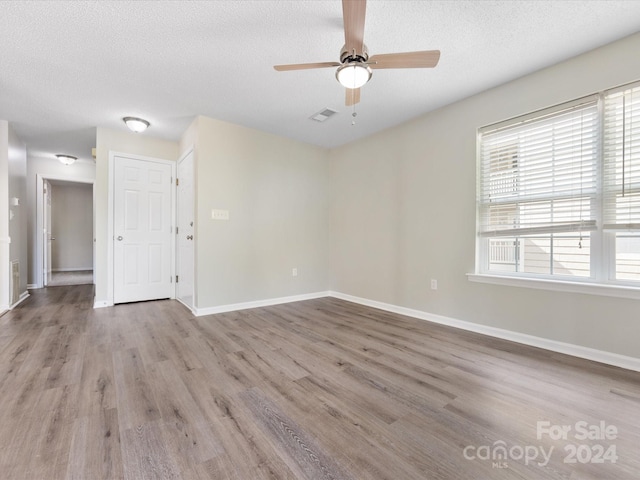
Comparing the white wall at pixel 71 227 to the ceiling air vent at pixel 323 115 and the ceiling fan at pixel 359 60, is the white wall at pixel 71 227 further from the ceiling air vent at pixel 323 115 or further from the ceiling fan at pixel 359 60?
the ceiling fan at pixel 359 60

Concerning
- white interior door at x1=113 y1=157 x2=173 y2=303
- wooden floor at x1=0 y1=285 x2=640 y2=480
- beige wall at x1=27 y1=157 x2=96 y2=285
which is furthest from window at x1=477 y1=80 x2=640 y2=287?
beige wall at x1=27 y1=157 x2=96 y2=285

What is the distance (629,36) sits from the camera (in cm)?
210

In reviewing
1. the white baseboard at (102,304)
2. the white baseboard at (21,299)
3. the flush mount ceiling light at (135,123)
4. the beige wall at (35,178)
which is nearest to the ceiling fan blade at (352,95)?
the flush mount ceiling light at (135,123)

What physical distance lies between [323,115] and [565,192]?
8.54ft

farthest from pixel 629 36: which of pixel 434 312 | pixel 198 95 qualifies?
pixel 198 95

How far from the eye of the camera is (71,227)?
7809 millimetres

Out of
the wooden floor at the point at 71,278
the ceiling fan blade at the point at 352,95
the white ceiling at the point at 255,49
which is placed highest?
the white ceiling at the point at 255,49

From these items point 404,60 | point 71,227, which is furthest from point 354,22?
point 71,227

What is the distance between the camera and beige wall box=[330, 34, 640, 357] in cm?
→ 224

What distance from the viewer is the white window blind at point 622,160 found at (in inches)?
83.5

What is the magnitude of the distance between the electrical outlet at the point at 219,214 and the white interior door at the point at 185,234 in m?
0.37

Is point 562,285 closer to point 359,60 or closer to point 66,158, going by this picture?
point 359,60

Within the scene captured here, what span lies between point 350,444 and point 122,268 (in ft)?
13.3

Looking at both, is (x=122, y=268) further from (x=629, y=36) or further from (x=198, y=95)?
(x=629, y=36)
